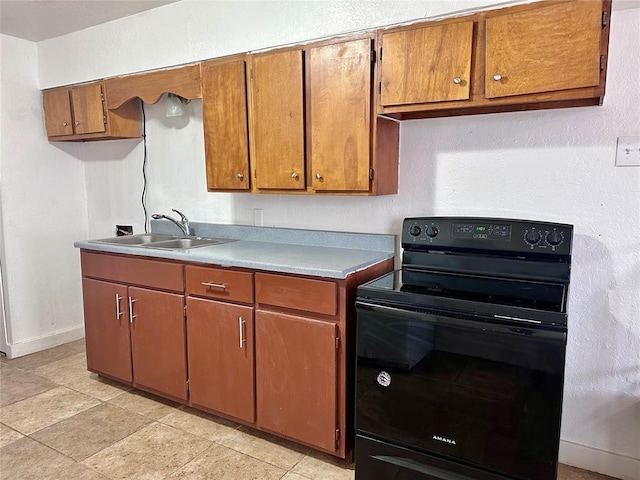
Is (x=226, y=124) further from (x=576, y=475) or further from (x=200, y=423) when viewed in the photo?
(x=576, y=475)

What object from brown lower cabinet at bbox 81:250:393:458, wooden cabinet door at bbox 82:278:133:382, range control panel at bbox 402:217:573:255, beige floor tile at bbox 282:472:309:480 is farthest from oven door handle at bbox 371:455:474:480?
wooden cabinet door at bbox 82:278:133:382

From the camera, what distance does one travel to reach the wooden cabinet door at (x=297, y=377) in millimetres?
2000

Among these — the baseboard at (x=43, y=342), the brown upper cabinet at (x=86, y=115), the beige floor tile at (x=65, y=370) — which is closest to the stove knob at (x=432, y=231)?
the brown upper cabinet at (x=86, y=115)

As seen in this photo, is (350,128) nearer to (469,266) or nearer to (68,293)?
(469,266)

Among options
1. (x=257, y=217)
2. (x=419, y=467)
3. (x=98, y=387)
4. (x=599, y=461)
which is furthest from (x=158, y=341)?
(x=599, y=461)

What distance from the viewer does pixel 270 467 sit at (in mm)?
2066

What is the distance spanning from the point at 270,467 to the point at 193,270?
104 centimetres

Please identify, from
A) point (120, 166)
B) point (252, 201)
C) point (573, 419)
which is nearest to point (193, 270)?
point (252, 201)

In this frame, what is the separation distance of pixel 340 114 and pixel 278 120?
36 centimetres

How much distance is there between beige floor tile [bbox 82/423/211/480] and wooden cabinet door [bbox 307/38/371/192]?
4.78 feet

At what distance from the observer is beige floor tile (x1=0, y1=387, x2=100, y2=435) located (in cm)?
245

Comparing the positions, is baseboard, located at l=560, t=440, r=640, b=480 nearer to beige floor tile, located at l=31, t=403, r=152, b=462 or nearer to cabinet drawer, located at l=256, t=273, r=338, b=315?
cabinet drawer, located at l=256, t=273, r=338, b=315

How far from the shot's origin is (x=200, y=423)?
2.43 meters

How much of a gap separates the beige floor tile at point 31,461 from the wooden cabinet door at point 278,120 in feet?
5.50
